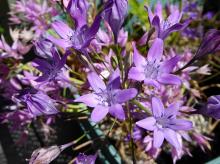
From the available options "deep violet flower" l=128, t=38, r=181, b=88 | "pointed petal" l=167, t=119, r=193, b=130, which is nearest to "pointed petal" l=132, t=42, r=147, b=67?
"deep violet flower" l=128, t=38, r=181, b=88

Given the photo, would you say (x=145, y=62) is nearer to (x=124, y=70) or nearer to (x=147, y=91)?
(x=124, y=70)

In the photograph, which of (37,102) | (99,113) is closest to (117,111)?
(99,113)

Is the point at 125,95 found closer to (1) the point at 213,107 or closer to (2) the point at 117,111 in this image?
(2) the point at 117,111

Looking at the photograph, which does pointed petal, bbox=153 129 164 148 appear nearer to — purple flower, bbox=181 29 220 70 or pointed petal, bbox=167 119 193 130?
pointed petal, bbox=167 119 193 130

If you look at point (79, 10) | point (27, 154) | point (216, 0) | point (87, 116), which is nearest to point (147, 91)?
point (87, 116)

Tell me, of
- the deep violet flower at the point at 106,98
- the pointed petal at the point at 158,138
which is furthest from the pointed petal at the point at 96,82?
the pointed petal at the point at 158,138
